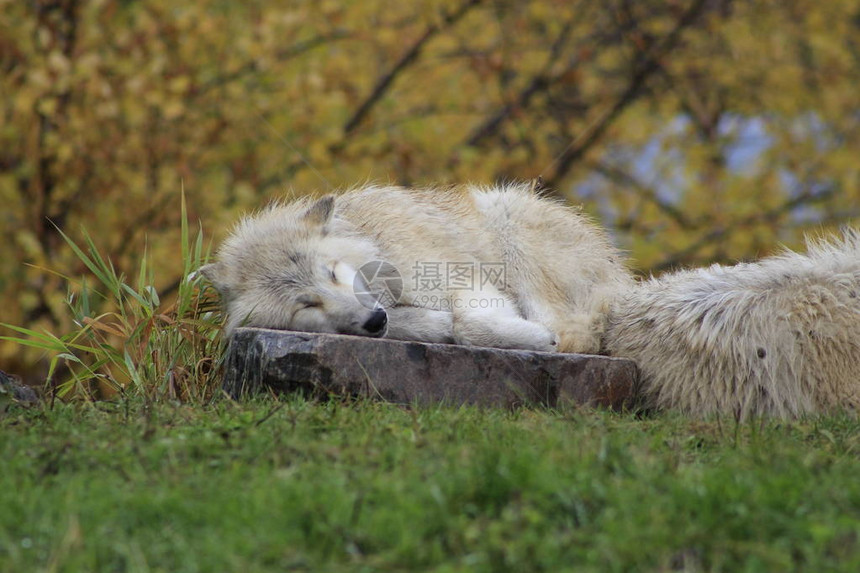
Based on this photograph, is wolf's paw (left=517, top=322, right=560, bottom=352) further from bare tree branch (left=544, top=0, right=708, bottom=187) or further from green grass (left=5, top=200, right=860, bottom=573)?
bare tree branch (left=544, top=0, right=708, bottom=187)

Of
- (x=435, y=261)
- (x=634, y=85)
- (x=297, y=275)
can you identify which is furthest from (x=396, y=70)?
Result: (x=297, y=275)

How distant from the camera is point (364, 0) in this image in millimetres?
10391

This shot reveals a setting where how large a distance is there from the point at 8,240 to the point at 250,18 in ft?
11.8

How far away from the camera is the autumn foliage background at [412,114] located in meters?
8.98

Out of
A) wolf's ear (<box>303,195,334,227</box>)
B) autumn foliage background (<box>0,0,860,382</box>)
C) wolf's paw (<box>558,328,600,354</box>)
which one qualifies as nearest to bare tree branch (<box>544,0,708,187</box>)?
autumn foliage background (<box>0,0,860,382</box>)

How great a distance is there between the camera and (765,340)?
15.4 feet

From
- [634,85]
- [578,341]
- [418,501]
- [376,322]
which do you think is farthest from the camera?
[634,85]

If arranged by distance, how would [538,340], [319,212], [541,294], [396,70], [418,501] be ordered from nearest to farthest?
[418,501] < [538,340] < [319,212] < [541,294] < [396,70]

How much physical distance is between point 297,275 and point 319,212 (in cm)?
48

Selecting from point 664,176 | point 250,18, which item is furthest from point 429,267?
point 664,176

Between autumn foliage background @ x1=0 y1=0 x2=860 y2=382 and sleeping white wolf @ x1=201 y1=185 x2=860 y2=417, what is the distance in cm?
236

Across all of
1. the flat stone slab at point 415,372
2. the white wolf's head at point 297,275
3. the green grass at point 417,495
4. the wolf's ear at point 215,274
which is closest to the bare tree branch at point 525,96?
the white wolf's head at point 297,275

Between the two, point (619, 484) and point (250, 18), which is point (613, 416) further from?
point (250, 18)

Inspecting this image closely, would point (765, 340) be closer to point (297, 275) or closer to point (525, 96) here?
point (297, 275)
